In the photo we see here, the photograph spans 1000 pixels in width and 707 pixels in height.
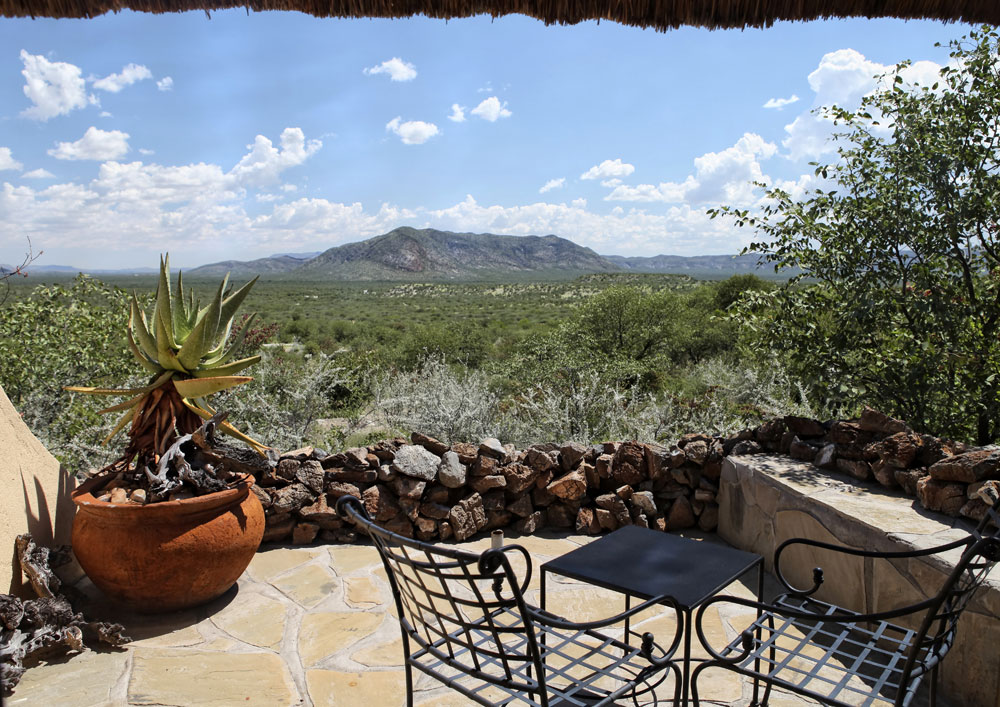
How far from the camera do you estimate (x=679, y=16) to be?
2555mm

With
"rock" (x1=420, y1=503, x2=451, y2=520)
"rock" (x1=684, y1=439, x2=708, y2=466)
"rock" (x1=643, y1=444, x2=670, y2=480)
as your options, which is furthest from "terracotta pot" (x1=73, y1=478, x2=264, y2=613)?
"rock" (x1=684, y1=439, x2=708, y2=466)

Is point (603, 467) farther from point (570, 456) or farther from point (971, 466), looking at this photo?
point (971, 466)

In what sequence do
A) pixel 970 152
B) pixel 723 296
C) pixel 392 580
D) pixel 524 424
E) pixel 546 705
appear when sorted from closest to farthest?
1. pixel 546 705
2. pixel 392 580
3. pixel 970 152
4. pixel 524 424
5. pixel 723 296

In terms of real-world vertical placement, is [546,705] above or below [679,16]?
below

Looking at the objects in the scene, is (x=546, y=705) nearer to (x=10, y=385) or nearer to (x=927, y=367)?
(x=927, y=367)

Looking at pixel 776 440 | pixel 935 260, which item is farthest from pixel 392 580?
pixel 935 260

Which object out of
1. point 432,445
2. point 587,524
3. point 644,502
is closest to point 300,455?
point 432,445

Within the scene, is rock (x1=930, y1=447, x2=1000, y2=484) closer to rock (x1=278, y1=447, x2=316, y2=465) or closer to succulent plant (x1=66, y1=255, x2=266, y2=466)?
succulent plant (x1=66, y1=255, x2=266, y2=466)

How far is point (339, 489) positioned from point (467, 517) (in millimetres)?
823

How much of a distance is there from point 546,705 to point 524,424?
411 centimetres

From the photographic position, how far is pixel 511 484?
4.26m

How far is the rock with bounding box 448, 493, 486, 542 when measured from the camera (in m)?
4.16

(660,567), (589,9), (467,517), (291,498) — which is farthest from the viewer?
(467,517)

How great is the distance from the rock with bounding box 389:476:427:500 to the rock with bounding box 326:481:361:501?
0.82 ft
